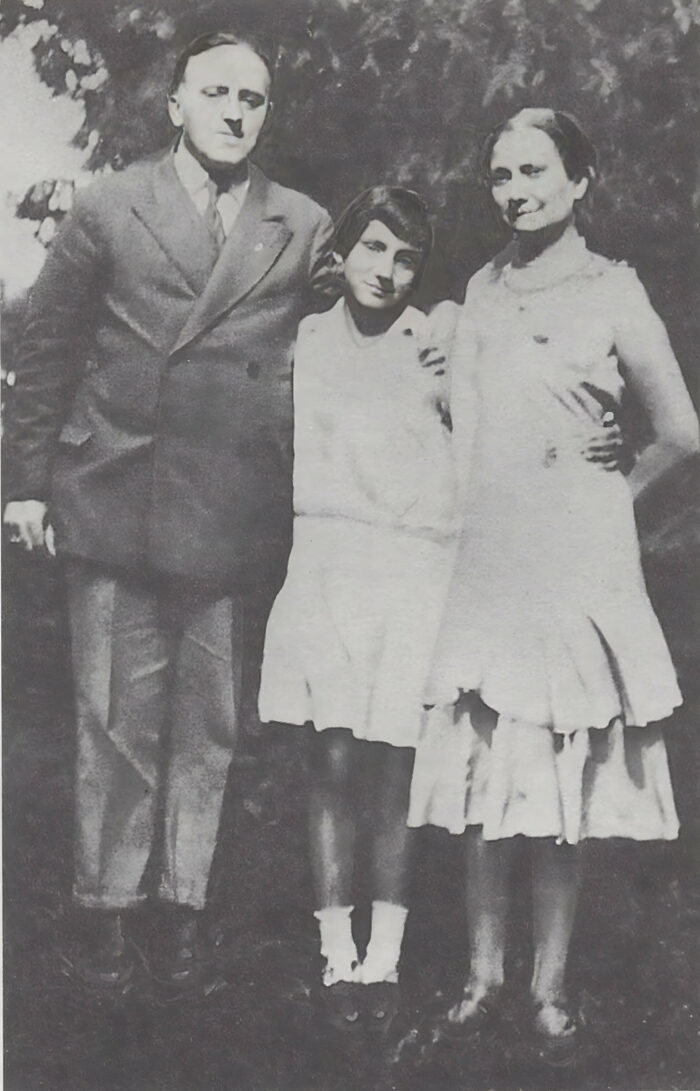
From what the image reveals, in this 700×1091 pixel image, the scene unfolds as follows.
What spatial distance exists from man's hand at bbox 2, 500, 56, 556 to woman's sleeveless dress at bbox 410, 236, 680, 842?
1.18 meters

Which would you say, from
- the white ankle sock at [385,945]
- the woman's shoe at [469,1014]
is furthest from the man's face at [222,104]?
the woman's shoe at [469,1014]

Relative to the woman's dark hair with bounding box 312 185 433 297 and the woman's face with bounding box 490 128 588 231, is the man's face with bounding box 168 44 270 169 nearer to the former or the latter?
the woman's dark hair with bounding box 312 185 433 297

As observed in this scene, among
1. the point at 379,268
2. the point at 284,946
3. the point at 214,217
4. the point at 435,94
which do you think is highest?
the point at 435,94

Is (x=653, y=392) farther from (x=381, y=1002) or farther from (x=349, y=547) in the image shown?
(x=381, y=1002)

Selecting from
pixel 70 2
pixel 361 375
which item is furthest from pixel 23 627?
pixel 70 2

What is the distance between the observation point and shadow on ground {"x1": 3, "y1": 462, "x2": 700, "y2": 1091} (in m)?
3.50

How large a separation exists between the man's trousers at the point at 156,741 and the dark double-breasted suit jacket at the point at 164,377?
15cm

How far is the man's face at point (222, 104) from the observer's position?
3.61m

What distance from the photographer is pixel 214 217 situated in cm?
360

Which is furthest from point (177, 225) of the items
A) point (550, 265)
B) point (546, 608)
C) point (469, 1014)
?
point (469, 1014)

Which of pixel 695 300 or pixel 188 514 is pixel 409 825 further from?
pixel 695 300

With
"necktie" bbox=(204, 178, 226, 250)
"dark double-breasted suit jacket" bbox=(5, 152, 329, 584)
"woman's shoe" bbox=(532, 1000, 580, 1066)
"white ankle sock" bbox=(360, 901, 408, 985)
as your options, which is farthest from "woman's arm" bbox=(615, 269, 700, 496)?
"woman's shoe" bbox=(532, 1000, 580, 1066)

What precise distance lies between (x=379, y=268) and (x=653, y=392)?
2.83 feet

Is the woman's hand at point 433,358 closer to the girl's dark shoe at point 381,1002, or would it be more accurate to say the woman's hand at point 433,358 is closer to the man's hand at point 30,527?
the man's hand at point 30,527
